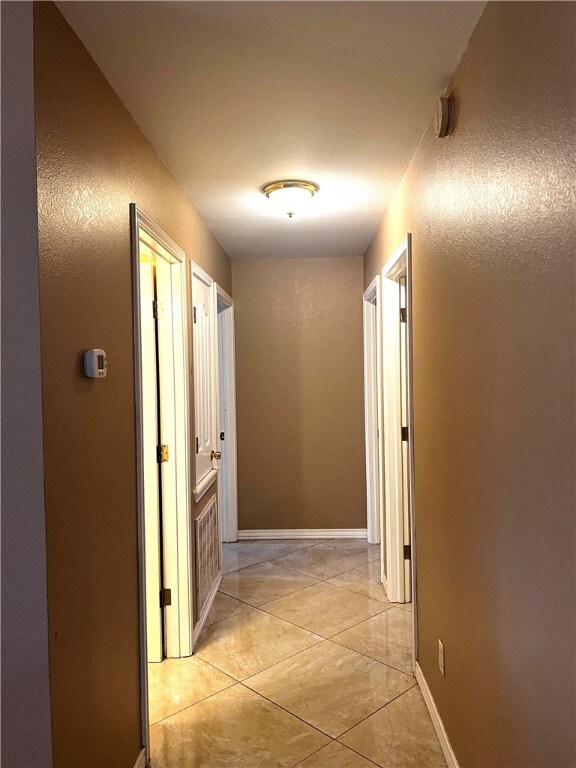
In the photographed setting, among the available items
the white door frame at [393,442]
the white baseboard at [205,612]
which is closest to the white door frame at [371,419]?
the white door frame at [393,442]

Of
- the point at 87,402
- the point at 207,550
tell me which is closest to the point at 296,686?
the point at 207,550

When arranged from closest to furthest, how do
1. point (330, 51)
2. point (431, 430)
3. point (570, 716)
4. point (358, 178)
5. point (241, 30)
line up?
1. point (570, 716)
2. point (241, 30)
3. point (330, 51)
4. point (431, 430)
5. point (358, 178)

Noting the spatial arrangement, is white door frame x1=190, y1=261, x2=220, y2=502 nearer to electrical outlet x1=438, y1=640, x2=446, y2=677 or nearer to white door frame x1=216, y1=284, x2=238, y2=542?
white door frame x1=216, y1=284, x2=238, y2=542

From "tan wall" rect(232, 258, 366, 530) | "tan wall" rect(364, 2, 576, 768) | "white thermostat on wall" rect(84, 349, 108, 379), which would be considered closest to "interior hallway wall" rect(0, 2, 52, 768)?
"white thermostat on wall" rect(84, 349, 108, 379)

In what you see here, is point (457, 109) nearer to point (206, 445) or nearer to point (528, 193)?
point (528, 193)

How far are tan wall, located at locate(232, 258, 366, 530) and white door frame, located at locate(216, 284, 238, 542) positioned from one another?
0.09 m

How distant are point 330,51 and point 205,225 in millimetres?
2232

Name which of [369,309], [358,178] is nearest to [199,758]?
[358,178]

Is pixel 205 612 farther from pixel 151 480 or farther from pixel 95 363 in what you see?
pixel 95 363

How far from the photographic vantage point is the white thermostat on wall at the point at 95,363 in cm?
176

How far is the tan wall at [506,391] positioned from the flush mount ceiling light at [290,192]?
836mm

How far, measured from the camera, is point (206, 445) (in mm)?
3814

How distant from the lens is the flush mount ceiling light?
310cm

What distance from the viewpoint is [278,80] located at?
2.01 metres
